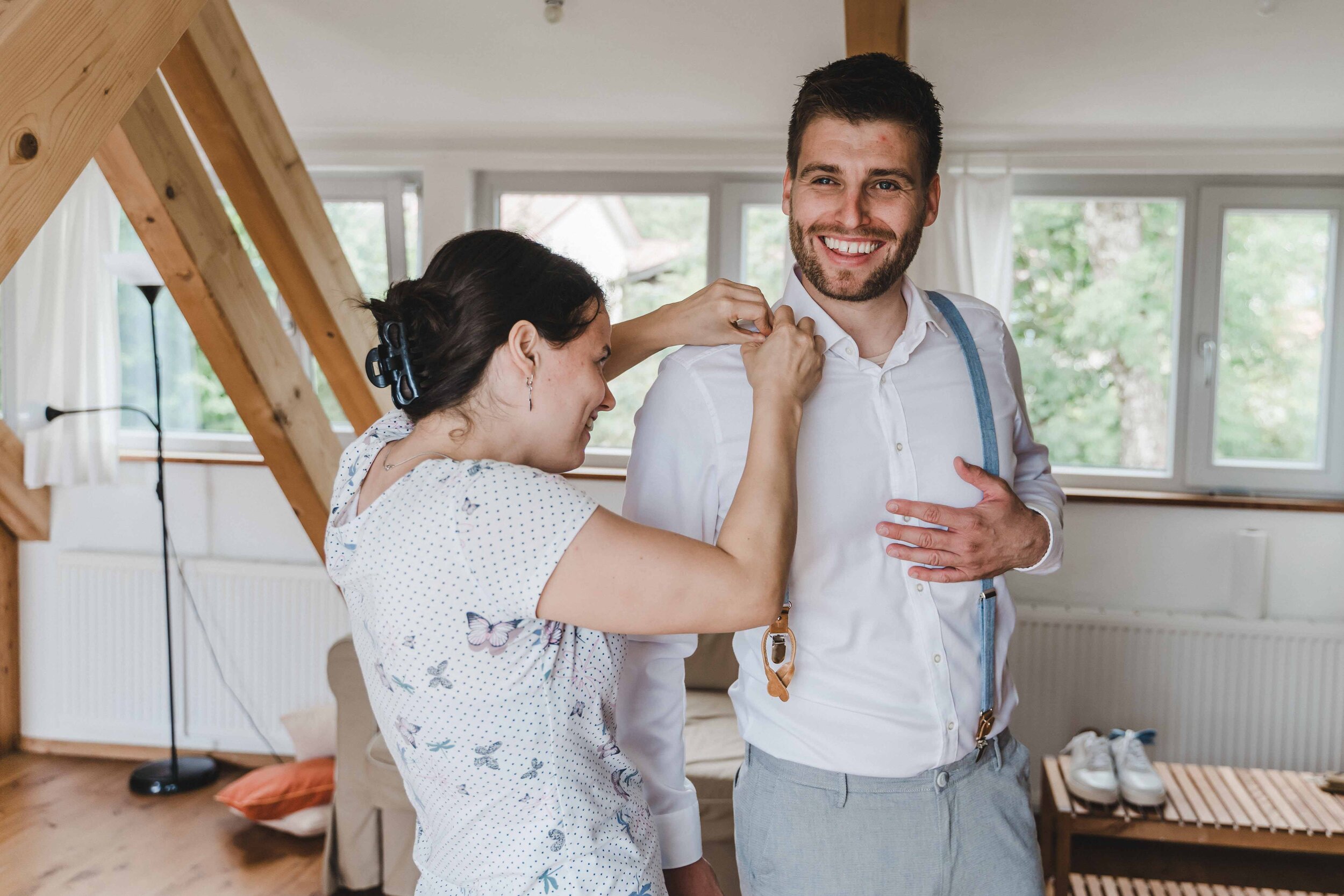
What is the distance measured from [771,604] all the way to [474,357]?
0.39 meters

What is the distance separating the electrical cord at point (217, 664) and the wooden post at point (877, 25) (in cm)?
305

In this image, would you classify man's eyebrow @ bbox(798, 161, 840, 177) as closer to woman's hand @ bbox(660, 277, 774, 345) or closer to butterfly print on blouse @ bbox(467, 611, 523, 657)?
woman's hand @ bbox(660, 277, 774, 345)

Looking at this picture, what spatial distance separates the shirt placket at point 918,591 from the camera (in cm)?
125

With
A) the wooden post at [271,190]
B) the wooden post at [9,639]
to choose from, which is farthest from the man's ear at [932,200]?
the wooden post at [9,639]

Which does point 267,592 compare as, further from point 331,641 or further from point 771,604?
point 771,604

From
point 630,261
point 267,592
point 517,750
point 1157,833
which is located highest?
point 630,261

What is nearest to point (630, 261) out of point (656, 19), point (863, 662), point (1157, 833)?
point (656, 19)

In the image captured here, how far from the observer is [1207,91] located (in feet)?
9.30

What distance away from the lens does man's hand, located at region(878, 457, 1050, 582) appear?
A: 47.9 inches

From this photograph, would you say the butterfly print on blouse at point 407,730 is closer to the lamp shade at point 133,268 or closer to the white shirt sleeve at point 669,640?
the white shirt sleeve at point 669,640

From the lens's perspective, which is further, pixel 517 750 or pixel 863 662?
pixel 863 662

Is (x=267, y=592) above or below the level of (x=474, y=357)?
below

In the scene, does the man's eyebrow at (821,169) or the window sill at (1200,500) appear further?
the window sill at (1200,500)

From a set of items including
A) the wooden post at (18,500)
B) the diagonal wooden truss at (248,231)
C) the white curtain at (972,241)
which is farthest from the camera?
the wooden post at (18,500)
